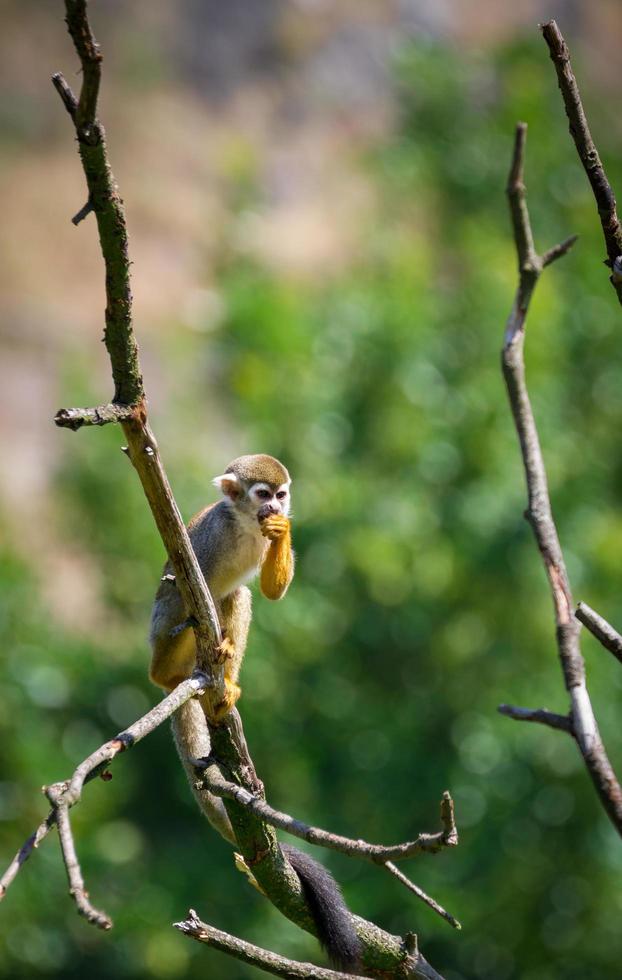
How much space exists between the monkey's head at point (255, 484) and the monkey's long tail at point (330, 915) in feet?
3.42

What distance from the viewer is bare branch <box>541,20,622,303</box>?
179 cm

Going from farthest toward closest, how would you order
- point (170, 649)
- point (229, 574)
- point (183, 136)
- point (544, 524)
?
point (183, 136) → point (229, 574) → point (170, 649) → point (544, 524)

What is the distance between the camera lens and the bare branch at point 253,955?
6.24 ft

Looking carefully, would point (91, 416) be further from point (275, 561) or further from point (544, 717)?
point (275, 561)

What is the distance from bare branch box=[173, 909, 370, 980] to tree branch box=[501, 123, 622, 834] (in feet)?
1.84

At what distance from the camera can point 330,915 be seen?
2.38 m

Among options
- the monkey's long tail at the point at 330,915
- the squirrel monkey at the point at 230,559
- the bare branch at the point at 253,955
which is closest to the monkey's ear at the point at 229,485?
the squirrel monkey at the point at 230,559

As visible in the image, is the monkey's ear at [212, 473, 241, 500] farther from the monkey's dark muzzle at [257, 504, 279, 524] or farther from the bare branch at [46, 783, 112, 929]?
the bare branch at [46, 783, 112, 929]

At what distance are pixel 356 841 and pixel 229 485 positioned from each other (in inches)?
68.7

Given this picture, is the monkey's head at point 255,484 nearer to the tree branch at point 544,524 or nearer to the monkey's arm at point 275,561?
the monkey's arm at point 275,561

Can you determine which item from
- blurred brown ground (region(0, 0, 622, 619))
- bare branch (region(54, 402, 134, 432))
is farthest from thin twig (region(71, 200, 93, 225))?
blurred brown ground (region(0, 0, 622, 619))

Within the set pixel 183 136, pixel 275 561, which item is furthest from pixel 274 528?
pixel 183 136

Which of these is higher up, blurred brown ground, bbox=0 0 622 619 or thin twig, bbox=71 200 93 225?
→ blurred brown ground, bbox=0 0 622 619

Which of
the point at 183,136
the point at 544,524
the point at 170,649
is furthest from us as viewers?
the point at 183,136
